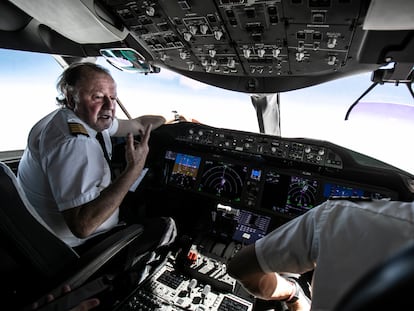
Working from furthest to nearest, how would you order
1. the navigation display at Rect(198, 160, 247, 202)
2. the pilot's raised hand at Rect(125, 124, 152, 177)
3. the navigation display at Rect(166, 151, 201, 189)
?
the navigation display at Rect(166, 151, 201, 189) → the navigation display at Rect(198, 160, 247, 202) → the pilot's raised hand at Rect(125, 124, 152, 177)

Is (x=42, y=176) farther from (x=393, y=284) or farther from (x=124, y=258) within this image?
(x=393, y=284)

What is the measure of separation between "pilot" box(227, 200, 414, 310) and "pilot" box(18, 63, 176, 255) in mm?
843

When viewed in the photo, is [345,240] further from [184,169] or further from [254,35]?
[184,169]

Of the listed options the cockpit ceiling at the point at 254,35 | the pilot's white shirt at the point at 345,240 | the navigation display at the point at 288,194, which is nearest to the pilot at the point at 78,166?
the cockpit ceiling at the point at 254,35

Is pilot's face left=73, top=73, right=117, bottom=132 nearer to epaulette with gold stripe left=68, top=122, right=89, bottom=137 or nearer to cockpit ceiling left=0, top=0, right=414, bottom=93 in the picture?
epaulette with gold stripe left=68, top=122, right=89, bottom=137

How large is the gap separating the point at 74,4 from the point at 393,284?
1.71m

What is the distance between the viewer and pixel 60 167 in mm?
1171

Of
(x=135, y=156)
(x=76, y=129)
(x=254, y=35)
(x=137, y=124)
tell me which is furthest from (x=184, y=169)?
(x=254, y=35)

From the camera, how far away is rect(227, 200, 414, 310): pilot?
1.58ft

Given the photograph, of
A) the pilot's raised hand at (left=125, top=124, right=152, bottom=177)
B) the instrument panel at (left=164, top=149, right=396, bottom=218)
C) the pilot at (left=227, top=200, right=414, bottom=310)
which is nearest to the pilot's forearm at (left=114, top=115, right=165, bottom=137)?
the instrument panel at (left=164, top=149, right=396, bottom=218)

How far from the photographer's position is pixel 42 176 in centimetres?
126

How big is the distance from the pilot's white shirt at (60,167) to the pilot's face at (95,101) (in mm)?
76

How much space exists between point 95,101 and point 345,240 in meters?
1.43

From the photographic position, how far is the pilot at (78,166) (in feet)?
3.86
